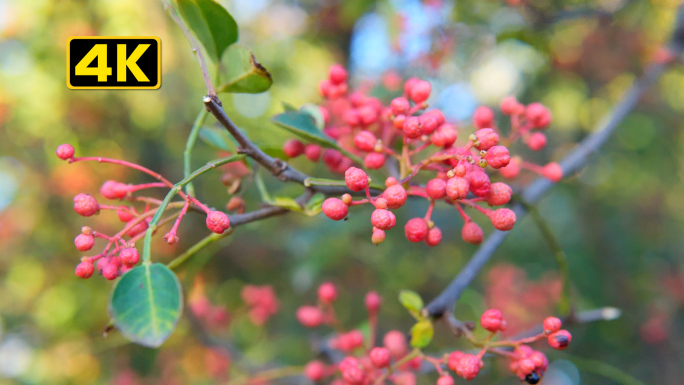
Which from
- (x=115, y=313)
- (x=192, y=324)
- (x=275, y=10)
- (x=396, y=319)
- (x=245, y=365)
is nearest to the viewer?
(x=115, y=313)

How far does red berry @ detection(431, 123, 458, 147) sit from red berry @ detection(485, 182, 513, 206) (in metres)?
0.14

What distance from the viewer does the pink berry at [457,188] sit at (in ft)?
2.77

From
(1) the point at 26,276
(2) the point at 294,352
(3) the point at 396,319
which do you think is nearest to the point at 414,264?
(3) the point at 396,319

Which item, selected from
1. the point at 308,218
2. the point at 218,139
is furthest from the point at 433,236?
the point at 308,218

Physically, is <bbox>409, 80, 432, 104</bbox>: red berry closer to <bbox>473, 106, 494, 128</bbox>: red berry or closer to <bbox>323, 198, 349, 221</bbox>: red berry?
<bbox>473, 106, 494, 128</bbox>: red berry

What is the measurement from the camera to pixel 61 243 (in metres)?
3.71

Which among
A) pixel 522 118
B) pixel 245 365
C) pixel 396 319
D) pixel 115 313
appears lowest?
pixel 396 319

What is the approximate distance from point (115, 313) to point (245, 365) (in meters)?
1.46

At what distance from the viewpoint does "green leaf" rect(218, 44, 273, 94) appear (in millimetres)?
964

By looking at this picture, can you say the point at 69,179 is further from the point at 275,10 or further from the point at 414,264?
the point at 414,264

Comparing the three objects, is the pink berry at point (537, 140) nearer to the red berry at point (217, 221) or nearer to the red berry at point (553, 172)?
the red berry at point (553, 172)

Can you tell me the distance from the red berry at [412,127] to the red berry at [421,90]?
0.19m

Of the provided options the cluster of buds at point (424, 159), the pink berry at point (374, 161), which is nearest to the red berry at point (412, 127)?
the cluster of buds at point (424, 159)

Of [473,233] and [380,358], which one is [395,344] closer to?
[380,358]
